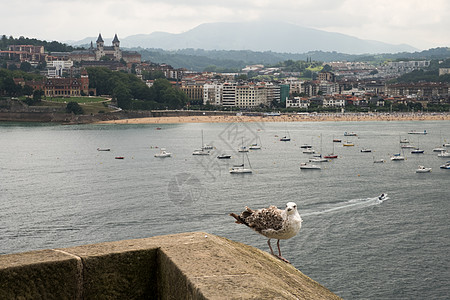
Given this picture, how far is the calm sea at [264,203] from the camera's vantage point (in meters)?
15.1

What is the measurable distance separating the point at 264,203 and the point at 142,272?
20514 millimetres

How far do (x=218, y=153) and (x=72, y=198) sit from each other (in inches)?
835

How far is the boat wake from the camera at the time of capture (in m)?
21.3

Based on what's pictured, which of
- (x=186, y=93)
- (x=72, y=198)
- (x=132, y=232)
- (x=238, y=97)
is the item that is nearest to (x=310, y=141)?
(x=72, y=198)

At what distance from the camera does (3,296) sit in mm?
2629

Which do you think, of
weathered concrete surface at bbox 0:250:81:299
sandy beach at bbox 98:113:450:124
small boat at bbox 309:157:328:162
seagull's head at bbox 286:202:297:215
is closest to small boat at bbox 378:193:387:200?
small boat at bbox 309:157:328:162

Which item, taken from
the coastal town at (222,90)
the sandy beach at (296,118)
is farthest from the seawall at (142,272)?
the coastal town at (222,90)

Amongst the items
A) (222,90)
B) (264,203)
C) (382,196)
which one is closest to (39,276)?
(264,203)

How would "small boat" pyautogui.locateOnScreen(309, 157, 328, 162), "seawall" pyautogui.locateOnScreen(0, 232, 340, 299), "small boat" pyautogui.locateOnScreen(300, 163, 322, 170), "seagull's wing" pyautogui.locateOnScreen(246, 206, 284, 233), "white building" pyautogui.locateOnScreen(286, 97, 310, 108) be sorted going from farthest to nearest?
"white building" pyautogui.locateOnScreen(286, 97, 310, 108), "small boat" pyautogui.locateOnScreen(309, 157, 328, 162), "small boat" pyautogui.locateOnScreen(300, 163, 322, 170), "seagull's wing" pyautogui.locateOnScreen(246, 206, 284, 233), "seawall" pyautogui.locateOnScreen(0, 232, 340, 299)

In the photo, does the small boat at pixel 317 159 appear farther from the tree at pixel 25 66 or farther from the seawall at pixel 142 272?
the tree at pixel 25 66

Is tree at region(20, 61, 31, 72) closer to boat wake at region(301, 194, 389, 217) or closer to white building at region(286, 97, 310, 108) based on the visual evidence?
white building at region(286, 97, 310, 108)

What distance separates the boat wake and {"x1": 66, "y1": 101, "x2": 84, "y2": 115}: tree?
61112 millimetres

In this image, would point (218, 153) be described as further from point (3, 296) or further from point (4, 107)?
point (4, 107)

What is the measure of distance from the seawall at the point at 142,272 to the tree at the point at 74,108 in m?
78.8
